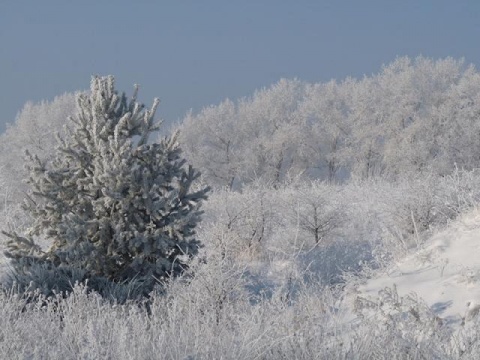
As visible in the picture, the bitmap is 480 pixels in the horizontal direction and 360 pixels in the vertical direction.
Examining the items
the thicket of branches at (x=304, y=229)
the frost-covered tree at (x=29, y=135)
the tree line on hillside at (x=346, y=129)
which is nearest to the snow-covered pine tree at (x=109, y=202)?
the thicket of branches at (x=304, y=229)

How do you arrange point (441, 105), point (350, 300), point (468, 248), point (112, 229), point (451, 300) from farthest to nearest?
point (441, 105) < point (112, 229) < point (468, 248) < point (350, 300) < point (451, 300)

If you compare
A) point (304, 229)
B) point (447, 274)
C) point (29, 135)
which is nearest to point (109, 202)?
point (447, 274)

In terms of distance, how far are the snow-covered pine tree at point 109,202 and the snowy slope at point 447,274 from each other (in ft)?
14.2

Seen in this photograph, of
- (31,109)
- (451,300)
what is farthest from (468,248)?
(31,109)

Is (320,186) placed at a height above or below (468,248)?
above

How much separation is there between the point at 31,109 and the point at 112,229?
42973 millimetres

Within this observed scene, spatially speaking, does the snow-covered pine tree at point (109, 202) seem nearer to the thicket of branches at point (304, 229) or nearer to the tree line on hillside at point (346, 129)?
the thicket of branches at point (304, 229)

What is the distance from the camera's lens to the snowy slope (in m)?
7.32

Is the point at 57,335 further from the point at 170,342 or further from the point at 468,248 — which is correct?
the point at 468,248

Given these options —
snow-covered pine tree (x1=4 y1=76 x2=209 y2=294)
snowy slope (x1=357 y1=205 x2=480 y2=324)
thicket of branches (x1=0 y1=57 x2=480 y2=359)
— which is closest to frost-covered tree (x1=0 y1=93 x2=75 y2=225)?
thicket of branches (x1=0 y1=57 x2=480 y2=359)

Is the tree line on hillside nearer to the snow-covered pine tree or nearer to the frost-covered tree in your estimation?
the frost-covered tree

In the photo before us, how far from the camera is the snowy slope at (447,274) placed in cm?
732

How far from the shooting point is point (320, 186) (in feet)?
75.2

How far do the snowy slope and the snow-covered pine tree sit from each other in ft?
14.2
